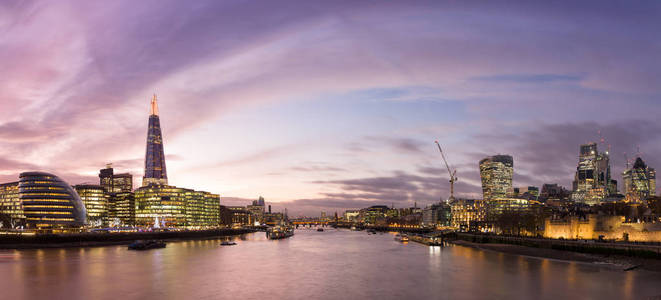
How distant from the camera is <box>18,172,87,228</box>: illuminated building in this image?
542 ft

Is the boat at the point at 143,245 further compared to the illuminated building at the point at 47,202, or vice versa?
the illuminated building at the point at 47,202

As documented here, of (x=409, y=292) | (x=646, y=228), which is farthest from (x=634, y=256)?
(x=409, y=292)

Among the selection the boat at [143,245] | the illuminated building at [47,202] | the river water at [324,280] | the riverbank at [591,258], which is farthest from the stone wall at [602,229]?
the illuminated building at [47,202]

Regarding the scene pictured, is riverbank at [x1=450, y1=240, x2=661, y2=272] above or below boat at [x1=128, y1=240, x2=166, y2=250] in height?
above

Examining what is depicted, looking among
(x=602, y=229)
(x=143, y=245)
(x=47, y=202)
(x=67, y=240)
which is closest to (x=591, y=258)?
(x=602, y=229)

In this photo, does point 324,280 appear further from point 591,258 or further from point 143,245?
point 143,245

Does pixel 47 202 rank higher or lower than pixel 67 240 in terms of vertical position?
higher

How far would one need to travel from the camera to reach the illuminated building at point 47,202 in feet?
542

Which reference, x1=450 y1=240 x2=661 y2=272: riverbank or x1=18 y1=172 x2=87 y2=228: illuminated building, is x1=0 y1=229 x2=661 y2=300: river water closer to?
x1=450 y1=240 x2=661 y2=272: riverbank

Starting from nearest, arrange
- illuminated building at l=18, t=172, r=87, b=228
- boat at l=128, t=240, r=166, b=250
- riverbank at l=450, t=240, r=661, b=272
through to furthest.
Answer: riverbank at l=450, t=240, r=661, b=272 < boat at l=128, t=240, r=166, b=250 < illuminated building at l=18, t=172, r=87, b=228

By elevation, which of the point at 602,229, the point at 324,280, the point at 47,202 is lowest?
the point at 324,280

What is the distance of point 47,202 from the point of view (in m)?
167

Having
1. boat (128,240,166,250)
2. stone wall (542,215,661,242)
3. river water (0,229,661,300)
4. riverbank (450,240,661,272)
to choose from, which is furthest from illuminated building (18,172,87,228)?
stone wall (542,215,661,242)

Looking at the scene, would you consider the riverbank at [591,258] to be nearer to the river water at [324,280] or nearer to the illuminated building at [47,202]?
the river water at [324,280]
